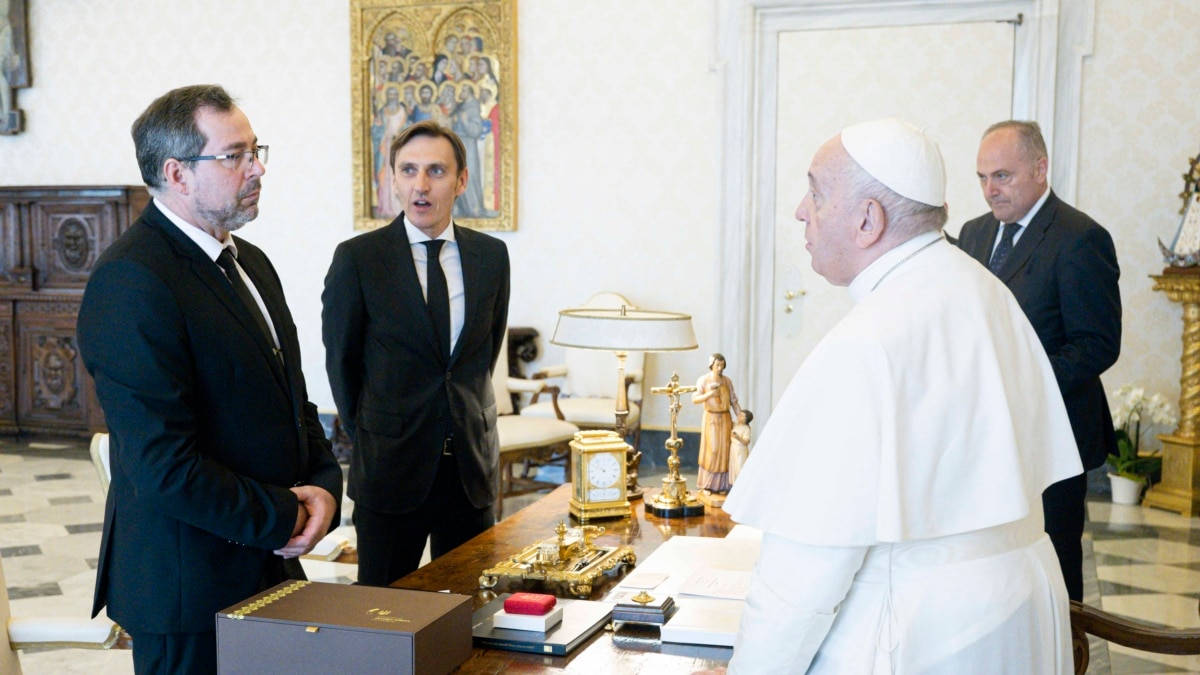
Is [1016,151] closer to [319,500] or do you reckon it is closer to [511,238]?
[319,500]

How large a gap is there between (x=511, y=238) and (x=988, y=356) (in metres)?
6.68

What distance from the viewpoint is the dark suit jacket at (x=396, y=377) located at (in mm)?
3283

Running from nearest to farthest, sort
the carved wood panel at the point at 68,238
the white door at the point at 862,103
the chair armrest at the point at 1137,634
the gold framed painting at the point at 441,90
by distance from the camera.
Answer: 1. the chair armrest at the point at 1137,634
2. the white door at the point at 862,103
3. the gold framed painting at the point at 441,90
4. the carved wood panel at the point at 68,238

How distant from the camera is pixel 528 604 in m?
2.22

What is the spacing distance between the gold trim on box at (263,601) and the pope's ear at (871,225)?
123 centimetres

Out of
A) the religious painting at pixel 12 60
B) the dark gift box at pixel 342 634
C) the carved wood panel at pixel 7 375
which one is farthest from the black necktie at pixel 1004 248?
the religious painting at pixel 12 60

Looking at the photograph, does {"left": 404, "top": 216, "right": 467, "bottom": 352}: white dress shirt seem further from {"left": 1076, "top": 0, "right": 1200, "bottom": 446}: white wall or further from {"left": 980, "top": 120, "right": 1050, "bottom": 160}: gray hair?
{"left": 1076, "top": 0, "right": 1200, "bottom": 446}: white wall

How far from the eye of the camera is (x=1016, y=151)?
3.69 meters

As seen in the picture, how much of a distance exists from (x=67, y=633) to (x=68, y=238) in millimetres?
7193

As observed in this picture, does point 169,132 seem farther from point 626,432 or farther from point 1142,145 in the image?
point 1142,145

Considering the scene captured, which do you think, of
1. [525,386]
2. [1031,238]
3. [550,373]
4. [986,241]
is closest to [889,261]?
[1031,238]

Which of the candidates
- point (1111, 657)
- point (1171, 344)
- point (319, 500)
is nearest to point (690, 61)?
point (1171, 344)

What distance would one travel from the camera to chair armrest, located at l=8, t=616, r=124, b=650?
2.64 meters

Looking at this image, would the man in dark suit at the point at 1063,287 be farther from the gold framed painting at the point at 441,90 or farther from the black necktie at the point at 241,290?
the gold framed painting at the point at 441,90
